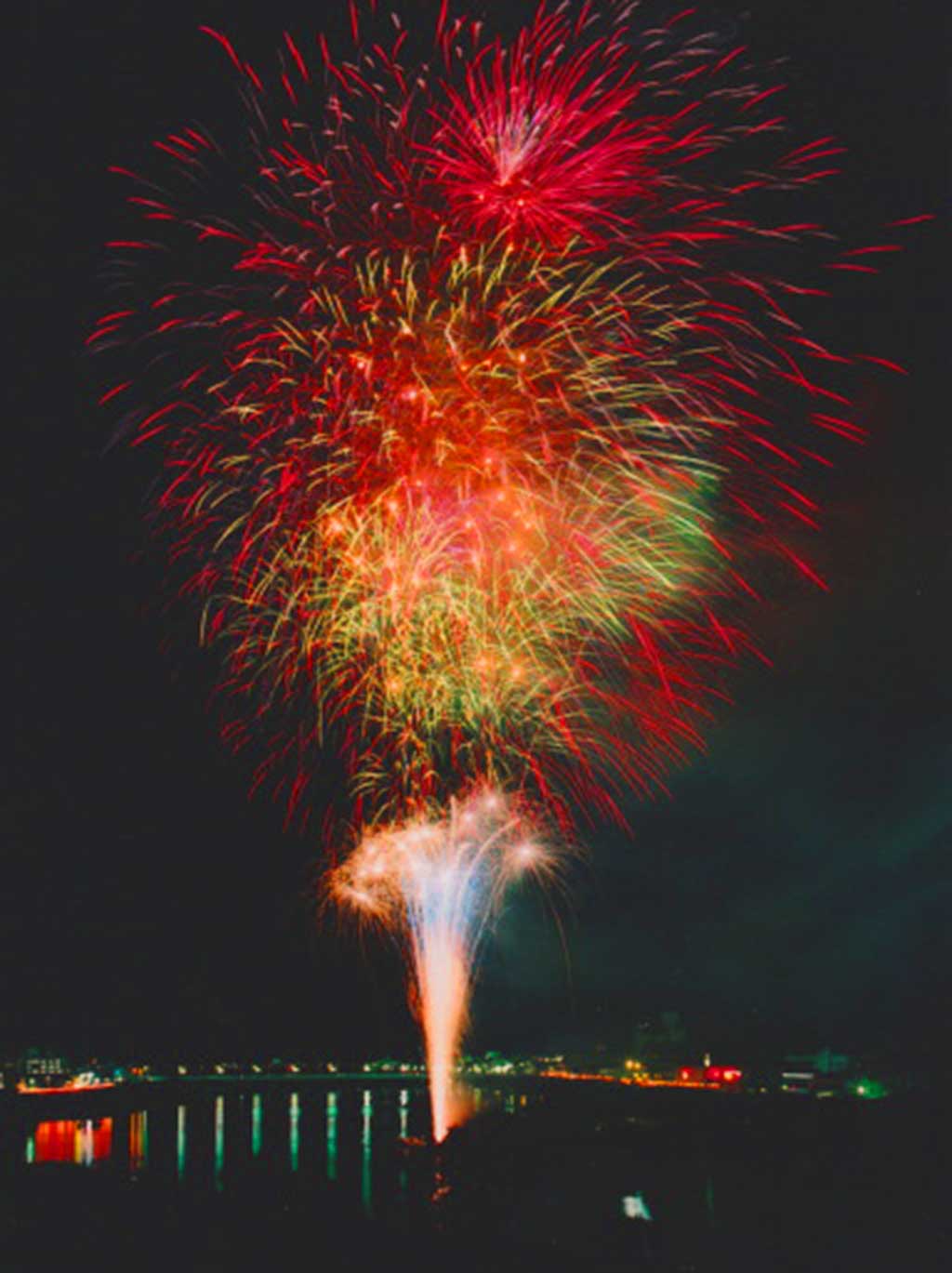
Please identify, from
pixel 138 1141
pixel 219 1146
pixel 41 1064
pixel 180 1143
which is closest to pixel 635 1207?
pixel 219 1146

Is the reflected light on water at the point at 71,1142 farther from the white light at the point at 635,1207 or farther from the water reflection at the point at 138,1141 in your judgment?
the white light at the point at 635,1207

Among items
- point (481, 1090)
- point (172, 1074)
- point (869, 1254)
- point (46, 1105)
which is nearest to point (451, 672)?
point (869, 1254)

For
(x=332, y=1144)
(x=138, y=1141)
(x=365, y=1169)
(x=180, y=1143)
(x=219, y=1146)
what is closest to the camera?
(x=365, y=1169)

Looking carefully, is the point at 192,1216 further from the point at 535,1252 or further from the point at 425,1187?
the point at 535,1252

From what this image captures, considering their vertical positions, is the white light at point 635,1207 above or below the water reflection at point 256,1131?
above

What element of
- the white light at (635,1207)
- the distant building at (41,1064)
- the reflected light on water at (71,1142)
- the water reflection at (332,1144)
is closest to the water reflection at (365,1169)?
the water reflection at (332,1144)

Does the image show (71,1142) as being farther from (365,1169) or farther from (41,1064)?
(41,1064)

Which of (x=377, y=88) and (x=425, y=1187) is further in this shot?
(x=425, y=1187)

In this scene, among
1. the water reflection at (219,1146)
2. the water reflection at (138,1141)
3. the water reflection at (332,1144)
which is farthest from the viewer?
the water reflection at (138,1141)

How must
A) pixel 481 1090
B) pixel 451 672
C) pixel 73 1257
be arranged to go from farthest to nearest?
pixel 481 1090 < pixel 73 1257 < pixel 451 672

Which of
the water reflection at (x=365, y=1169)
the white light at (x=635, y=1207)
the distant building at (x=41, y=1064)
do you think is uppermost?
the white light at (x=635, y=1207)

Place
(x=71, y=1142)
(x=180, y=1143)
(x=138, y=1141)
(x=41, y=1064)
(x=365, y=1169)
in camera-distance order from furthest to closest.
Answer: (x=41, y=1064) < (x=71, y=1142) < (x=138, y=1141) < (x=180, y=1143) < (x=365, y=1169)
